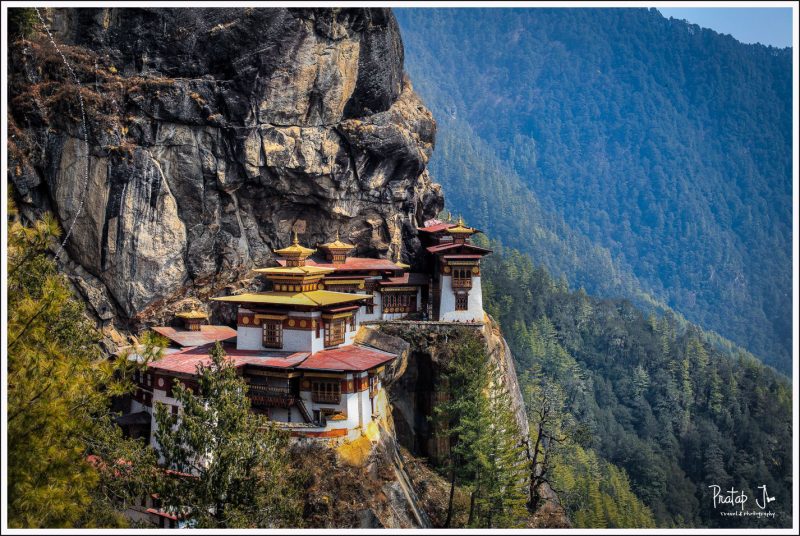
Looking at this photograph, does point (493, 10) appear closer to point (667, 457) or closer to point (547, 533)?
point (667, 457)

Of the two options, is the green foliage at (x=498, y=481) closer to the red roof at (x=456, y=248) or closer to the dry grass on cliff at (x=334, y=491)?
the dry grass on cliff at (x=334, y=491)

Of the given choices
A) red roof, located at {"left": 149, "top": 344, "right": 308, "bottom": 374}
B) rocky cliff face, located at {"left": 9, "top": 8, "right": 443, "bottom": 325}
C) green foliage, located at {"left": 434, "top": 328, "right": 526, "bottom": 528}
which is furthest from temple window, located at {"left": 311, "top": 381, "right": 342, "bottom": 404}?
rocky cliff face, located at {"left": 9, "top": 8, "right": 443, "bottom": 325}

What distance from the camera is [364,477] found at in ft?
73.9

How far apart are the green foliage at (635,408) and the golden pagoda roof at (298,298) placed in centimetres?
1862

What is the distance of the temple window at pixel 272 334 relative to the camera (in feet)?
82.1

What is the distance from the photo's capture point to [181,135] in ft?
100

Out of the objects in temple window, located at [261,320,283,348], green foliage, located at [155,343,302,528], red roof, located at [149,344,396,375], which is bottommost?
green foliage, located at [155,343,302,528]

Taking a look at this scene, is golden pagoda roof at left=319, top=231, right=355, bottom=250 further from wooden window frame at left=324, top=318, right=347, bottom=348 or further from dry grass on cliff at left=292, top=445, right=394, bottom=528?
→ dry grass on cliff at left=292, top=445, right=394, bottom=528

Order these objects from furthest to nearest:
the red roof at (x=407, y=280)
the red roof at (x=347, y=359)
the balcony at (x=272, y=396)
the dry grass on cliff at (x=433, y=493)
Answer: the red roof at (x=407, y=280), the dry grass on cliff at (x=433, y=493), the balcony at (x=272, y=396), the red roof at (x=347, y=359)

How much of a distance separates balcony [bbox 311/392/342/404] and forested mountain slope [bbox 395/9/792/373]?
10347 cm

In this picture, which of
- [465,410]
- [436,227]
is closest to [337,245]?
[436,227]

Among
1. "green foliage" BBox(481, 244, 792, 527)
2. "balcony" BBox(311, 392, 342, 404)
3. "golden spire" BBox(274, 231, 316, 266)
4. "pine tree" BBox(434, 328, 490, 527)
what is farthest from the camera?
"green foliage" BBox(481, 244, 792, 527)

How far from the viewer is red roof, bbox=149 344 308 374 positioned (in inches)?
918

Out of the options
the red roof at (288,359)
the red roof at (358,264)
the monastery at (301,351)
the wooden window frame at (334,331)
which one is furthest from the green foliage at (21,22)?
the wooden window frame at (334,331)
